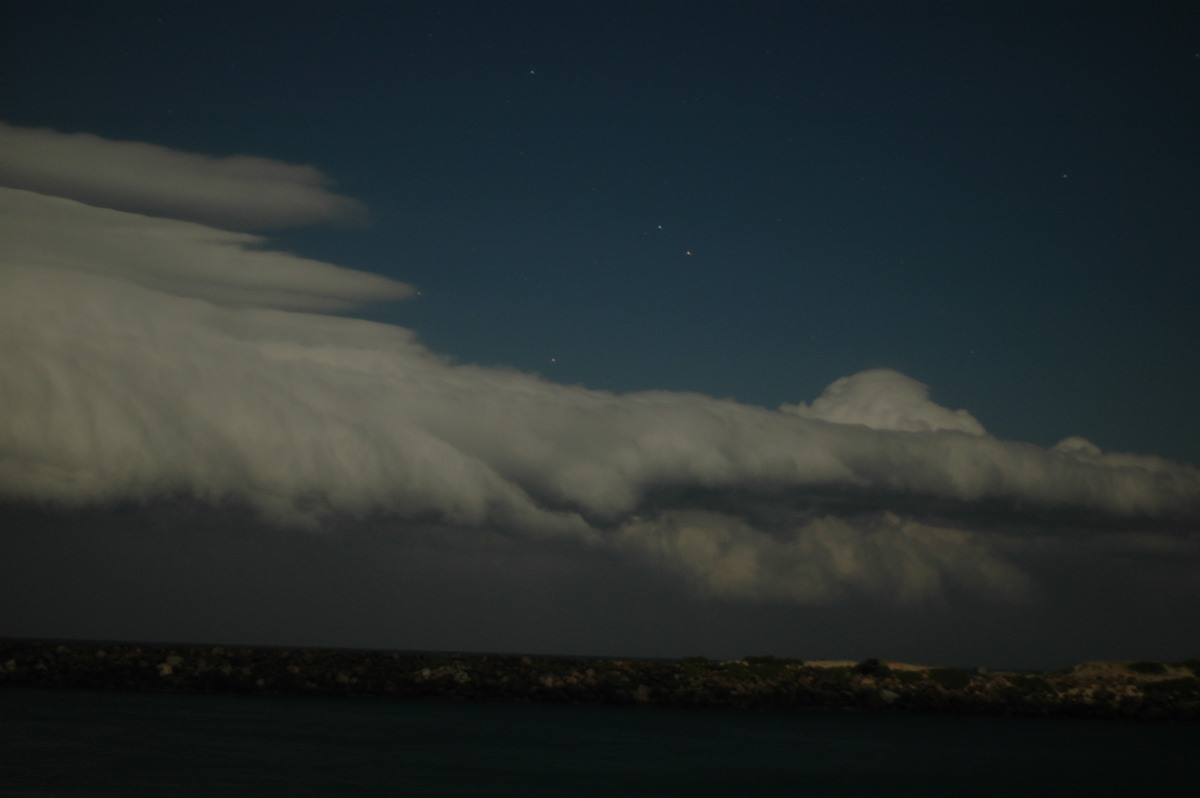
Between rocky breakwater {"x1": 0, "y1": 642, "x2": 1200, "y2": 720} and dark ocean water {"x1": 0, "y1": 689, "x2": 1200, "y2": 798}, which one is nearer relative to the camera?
dark ocean water {"x1": 0, "y1": 689, "x2": 1200, "y2": 798}

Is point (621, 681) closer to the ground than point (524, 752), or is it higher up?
higher up

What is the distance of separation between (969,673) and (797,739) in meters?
28.1

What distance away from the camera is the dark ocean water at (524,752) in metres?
32.3

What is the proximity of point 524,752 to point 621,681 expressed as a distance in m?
25.6

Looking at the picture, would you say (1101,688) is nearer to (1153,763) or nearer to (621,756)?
(1153,763)

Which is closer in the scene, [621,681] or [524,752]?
[524,752]

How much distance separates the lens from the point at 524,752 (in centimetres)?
4153

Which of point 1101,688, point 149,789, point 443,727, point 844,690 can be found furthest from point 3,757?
point 1101,688

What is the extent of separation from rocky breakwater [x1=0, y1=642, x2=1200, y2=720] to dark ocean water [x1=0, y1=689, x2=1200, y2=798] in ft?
10.2

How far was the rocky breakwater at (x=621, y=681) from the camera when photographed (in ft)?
206

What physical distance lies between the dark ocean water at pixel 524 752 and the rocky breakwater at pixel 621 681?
311 cm

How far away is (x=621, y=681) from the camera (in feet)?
218

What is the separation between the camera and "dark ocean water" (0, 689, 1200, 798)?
32.3 meters

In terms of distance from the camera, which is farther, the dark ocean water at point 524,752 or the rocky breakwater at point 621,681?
the rocky breakwater at point 621,681
